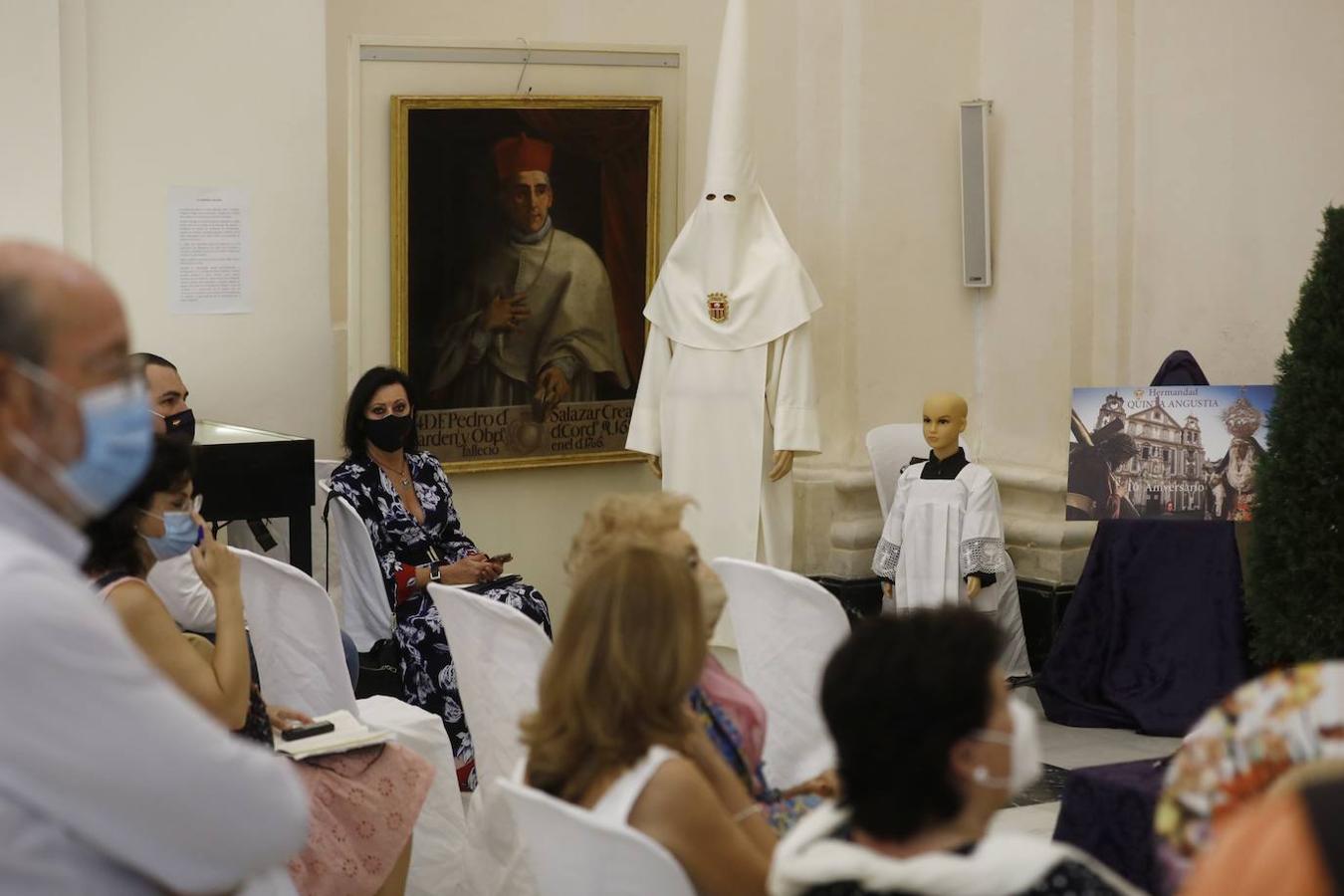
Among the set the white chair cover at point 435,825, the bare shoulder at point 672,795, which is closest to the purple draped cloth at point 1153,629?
the white chair cover at point 435,825

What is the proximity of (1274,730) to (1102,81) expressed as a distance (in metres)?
6.35

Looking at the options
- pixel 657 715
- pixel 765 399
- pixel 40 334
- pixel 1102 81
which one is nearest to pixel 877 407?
pixel 765 399

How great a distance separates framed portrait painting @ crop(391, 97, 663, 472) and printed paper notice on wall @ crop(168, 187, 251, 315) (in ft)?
2.74

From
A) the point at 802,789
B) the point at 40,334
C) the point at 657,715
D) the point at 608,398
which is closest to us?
the point at 40,334

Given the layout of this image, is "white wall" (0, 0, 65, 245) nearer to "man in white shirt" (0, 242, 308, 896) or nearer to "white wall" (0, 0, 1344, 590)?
"white wall" (0, 0, 1344, 590)

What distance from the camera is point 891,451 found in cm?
746

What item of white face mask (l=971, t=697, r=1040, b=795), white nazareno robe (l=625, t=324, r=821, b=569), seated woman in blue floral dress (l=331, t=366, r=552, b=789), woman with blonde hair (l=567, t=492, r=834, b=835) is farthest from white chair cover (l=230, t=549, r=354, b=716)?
white nazareno robe (l=625, t=324, r=821, b=569)

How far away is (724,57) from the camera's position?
24.9ft

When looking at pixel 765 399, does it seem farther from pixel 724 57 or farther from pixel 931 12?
pixel 931 12

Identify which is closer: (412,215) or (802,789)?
(802,789)

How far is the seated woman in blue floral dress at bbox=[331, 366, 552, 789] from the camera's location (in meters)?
5.84

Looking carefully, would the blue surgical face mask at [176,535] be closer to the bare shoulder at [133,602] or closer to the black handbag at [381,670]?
the bare shoulder at [133,602]

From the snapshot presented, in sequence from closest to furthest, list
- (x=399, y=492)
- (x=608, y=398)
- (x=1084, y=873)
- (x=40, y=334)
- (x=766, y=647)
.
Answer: (x=40, y=334) → (x=1084, y=873) → (x=766, y=647) → (x=399, y=492) → (x=608, y=398)

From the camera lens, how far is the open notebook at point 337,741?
382 centimetres
